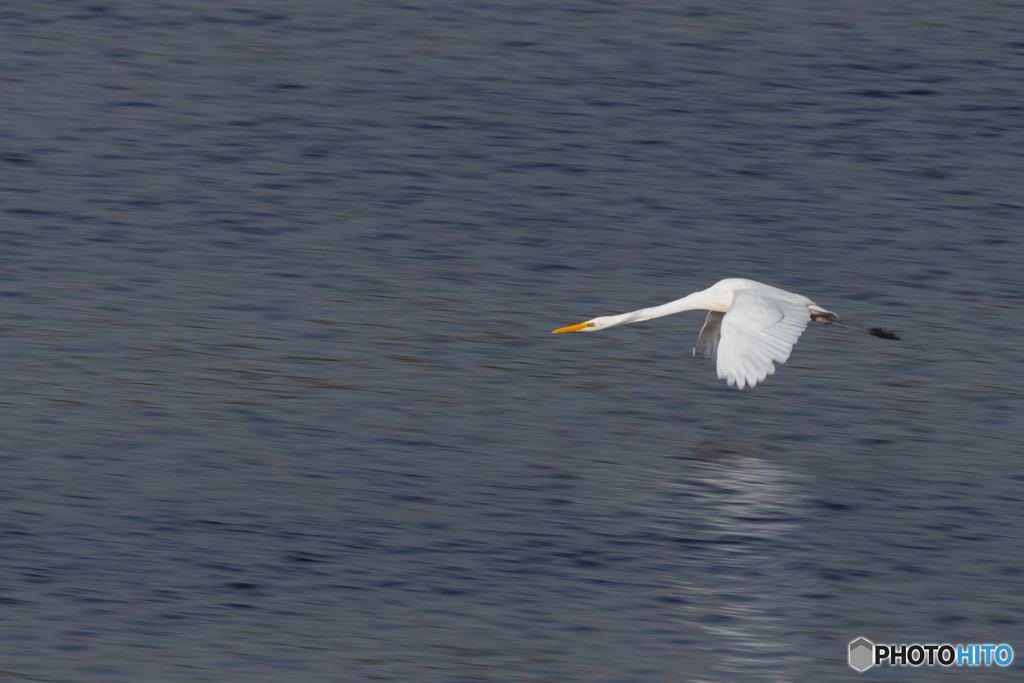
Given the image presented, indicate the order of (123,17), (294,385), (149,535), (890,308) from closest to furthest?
(149,535)
(294,385)
(890,308)
(123,17)

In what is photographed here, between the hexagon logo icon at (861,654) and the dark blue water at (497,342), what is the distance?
0.14m

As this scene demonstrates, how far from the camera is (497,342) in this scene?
14.9 meters

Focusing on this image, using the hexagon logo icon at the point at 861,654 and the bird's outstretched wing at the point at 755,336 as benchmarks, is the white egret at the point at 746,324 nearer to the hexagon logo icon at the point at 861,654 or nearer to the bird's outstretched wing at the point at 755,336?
the bird's outstretched wing at the point at 755,336

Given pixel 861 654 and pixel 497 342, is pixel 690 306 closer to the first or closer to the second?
pixel 497 342

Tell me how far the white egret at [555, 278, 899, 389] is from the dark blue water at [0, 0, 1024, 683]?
96cm

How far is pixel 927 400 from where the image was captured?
46.3ft

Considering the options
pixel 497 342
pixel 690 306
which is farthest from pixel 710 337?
pixel 497 342

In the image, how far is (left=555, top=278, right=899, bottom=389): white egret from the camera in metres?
11.1

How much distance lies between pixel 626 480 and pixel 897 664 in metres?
2.81

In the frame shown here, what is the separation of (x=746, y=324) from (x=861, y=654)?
2.34 metres

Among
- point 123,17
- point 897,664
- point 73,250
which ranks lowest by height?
point 897,664

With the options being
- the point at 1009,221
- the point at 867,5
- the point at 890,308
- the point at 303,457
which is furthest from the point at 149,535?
the point at 867,5

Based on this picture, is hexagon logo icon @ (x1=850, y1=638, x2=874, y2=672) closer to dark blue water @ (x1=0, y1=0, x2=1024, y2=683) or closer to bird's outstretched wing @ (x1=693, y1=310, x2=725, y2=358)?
dark blue water @ (x1=0, y1=0, x2=1024, y2=683)

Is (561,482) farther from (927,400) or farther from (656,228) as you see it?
(656,228)
